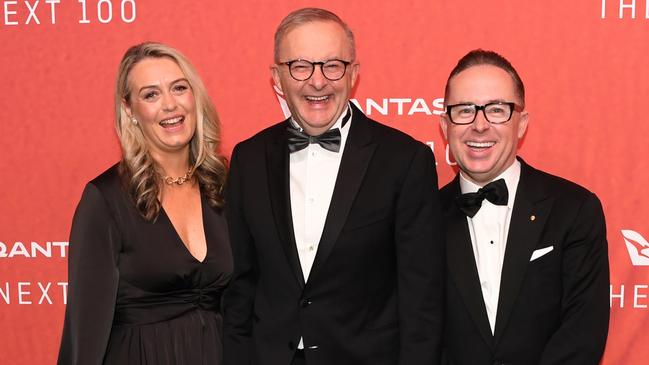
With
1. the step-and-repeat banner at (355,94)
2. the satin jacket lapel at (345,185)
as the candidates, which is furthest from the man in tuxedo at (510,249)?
the step-and-repeat banner at (355,94)

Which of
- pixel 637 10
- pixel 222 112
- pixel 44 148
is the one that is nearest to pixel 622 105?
pixel 637 10

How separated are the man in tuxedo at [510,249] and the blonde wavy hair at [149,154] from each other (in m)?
0.91

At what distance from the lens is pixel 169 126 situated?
2.58m

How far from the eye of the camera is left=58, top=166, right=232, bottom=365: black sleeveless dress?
243 cm

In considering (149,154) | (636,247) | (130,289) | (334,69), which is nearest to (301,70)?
(334,69)

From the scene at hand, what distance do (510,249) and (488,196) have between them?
0.18 metres

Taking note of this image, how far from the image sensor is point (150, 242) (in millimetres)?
2449

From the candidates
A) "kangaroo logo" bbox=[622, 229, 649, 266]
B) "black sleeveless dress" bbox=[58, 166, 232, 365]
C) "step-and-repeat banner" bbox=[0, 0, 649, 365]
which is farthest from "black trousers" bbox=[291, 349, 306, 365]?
"kangaroo logo" bbox=[622, 229, 649, 266]

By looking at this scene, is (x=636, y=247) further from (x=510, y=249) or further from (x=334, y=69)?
(x=334, y=69)

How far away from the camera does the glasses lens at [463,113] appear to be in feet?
7.39

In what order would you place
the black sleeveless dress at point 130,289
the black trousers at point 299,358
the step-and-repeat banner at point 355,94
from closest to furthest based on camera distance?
1. the black trousers at point 299,358
2. the black sleeveless dress at point 130,289
3. the step-and-repeat banner at point 355,94

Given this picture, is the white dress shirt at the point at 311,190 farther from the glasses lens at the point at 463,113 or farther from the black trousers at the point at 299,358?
Result: the glasses lens at the point at 463,113

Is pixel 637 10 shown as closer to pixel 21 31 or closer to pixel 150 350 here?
pixel 150 350

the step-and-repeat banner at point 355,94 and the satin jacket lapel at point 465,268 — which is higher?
the step-and-repeat banner at point 355,94
